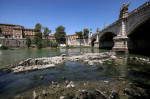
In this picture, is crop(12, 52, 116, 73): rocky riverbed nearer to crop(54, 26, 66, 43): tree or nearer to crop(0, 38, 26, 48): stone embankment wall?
crop(54, 26, 66, 43): tree

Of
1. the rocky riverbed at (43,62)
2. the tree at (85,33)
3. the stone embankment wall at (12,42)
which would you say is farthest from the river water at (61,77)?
the tree at (85,33)

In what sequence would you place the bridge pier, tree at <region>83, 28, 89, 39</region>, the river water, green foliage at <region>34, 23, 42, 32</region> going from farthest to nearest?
tree at <region>83, 28, 89, 39</region> < green foliage at <region>34, 23, 42, 32</region> < the bridge pier < the river water

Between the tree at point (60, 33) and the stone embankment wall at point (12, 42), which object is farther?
the tree at point (60, 33)

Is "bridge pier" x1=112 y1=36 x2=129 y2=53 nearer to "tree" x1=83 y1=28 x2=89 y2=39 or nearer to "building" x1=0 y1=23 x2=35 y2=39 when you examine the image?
"tree" x1=83 y1=28 x2=89 y2=39

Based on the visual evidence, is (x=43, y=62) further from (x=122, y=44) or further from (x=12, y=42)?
(x=12, y=42)

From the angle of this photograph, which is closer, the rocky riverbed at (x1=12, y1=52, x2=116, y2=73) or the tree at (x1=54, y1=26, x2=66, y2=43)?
the rocky riverbed at (x1=12, y1=52, x2=116, y2=73)

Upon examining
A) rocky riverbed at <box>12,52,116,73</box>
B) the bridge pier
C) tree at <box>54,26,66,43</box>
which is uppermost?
tree at <box>54,26,66,43</box>

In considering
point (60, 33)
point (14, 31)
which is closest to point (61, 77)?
point (60, 33)

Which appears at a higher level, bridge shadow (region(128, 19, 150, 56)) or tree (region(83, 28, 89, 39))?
tree (region(83, 28, 89, 39))

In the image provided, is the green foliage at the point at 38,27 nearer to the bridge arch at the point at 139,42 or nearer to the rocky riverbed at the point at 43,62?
the rocky riverbed at the point at 43,62

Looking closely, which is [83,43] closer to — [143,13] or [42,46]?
[42,46]

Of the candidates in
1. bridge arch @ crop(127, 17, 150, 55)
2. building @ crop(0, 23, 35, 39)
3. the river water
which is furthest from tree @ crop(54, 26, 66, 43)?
the river water

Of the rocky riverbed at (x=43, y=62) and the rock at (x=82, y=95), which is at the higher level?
the rocky riverbed at (x=43, y=62)

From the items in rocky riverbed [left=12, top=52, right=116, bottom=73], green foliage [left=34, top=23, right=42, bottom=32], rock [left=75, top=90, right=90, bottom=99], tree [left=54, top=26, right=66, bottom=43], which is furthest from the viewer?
tree [left=54, top=26, right=66, bottom=43]
